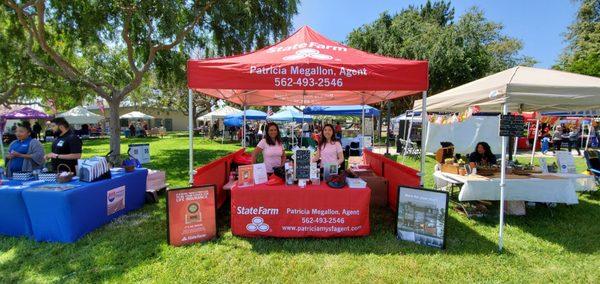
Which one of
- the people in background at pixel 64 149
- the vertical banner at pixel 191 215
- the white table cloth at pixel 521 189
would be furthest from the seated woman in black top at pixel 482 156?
the people in background at pixel 64 149

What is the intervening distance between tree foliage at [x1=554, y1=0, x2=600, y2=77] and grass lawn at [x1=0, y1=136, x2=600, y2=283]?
2251 cm

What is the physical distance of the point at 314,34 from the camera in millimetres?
5328

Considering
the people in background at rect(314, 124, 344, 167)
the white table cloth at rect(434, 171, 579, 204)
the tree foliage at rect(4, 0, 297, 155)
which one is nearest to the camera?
the white table cloth at rect(434, 171, 579, 204)

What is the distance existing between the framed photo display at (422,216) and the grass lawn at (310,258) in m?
0.13

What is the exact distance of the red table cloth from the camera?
13.6 feet

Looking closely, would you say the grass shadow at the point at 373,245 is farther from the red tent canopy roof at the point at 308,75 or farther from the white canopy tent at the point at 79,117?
the white canopy tent at the point at 79,117

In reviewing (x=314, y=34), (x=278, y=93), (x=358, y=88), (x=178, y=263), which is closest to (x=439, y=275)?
(x=358, y=88)

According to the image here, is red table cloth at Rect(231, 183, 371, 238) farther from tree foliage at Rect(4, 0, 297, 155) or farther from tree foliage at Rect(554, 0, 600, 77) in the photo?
tree foliage at Rect(554, 0, 600, 77)

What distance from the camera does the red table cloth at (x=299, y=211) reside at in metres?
4.14

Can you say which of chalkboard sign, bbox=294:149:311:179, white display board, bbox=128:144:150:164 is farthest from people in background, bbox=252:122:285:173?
white display board, bbox=128:144:150:164

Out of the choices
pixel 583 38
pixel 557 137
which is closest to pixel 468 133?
pixel 557 137

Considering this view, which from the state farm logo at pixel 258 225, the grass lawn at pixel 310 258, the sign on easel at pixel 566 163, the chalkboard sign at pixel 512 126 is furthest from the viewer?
the sign on easel at pixel 566 163

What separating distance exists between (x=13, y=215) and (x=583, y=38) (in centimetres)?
3359

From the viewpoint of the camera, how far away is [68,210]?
398cm
